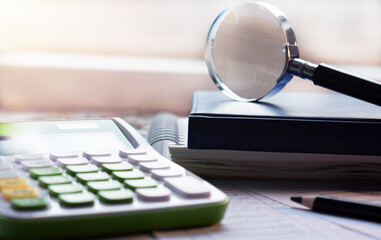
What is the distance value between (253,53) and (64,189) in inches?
11.9

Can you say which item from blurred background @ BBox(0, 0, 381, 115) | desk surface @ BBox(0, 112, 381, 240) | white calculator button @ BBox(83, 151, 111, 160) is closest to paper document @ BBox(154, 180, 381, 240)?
desk surface @ BBox(0, 112, 381, 240)

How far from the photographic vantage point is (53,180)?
0.38 meters

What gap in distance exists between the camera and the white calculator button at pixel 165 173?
1.32 feet

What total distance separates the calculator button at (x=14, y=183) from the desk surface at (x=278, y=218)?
78 mm

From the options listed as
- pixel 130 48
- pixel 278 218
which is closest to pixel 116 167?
pixel 278 218

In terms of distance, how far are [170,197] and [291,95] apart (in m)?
0.36

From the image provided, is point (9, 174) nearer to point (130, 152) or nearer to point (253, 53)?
point (130, 152)

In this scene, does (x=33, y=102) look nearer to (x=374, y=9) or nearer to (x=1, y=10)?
(x=1, y=10)

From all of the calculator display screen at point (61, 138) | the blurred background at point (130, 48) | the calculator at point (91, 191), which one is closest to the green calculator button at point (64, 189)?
the calculator at point (91, 191)

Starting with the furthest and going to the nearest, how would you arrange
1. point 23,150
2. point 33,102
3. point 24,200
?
point 33,102, point 23,150, point 24,200

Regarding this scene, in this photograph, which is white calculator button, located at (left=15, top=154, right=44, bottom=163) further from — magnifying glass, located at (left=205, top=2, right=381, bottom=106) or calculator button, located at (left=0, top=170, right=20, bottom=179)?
magnifying glass, located at (left=205, top=2, right=381, bottom=106)

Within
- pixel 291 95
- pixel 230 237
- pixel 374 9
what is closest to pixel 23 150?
pixel 230 237

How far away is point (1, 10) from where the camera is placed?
42.6 inches

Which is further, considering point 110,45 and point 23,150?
point 110,45
